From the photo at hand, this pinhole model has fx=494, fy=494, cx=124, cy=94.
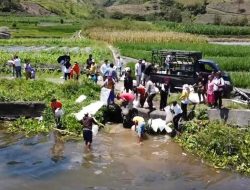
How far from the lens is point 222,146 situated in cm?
1747

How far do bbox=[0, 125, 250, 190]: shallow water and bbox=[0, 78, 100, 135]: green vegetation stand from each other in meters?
1.13

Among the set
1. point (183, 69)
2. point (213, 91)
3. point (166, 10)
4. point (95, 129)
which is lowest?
point (95, 129)

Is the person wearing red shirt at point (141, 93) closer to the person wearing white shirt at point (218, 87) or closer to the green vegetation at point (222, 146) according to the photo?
the person wearing white shirt at point (218, 87)

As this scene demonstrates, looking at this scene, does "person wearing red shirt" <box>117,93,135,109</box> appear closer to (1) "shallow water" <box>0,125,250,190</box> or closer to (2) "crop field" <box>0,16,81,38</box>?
(1) "shallow water" <box>0,125,250,190</box>

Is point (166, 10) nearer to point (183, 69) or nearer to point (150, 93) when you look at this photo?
point (183, 69)

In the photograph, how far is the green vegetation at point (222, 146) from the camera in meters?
16.8

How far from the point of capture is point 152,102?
23047 mm

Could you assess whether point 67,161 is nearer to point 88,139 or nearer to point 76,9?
point 88,139

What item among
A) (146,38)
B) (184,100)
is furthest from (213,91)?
(146,38)

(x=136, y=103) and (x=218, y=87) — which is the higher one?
(x=218, y=87)

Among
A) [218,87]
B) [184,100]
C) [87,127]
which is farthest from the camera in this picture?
[218,87]

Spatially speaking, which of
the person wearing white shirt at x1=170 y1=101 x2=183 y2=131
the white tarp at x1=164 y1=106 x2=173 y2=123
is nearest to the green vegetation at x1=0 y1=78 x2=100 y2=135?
the white tarp at x1=164 y1=106 x2=173 y2=123

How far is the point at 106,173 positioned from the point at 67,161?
1.91 m

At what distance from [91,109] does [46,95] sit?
3606 millimetres
